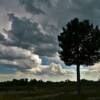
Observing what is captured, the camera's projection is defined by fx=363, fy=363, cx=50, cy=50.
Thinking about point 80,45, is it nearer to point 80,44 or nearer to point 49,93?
point 80,44

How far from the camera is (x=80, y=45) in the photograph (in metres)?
89.4

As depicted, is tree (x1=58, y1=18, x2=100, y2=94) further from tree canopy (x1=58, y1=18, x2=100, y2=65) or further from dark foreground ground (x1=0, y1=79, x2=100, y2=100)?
dark foreground ground (x1=0, y1=79, x2=100, y2=100)

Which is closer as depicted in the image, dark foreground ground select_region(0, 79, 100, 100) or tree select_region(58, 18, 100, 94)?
dark foreground ground select_region(0, 79, 100, 100)

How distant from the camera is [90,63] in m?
89.9

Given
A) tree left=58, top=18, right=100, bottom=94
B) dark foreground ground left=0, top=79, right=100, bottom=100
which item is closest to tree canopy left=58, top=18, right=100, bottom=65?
tree left=58, top=18, right=100, bottom=94

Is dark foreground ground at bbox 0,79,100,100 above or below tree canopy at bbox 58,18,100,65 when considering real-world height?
below

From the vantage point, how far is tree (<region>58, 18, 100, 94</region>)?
291ft

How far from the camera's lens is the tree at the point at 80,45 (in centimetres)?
8875

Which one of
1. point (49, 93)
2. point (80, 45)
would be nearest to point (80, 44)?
point (80, 45)

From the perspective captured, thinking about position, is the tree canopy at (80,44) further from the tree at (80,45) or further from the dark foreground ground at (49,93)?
the dark foreground ground at (49,93)

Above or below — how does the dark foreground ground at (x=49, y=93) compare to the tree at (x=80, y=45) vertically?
below

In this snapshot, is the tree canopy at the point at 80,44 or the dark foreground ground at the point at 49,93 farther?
the tree canopy at the point at 80,44

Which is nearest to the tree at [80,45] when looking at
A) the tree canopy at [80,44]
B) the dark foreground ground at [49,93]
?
the tree canopy at [80,44]

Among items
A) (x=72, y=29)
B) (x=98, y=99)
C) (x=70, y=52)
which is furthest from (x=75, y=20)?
(x=98, y=99)
